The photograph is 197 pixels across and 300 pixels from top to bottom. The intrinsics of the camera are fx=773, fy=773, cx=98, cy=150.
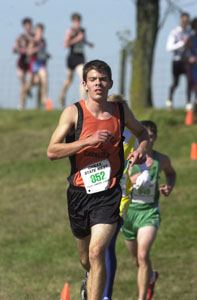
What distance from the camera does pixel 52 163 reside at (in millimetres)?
16109

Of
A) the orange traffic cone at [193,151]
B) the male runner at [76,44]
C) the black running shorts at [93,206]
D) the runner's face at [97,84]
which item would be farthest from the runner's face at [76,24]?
the black running shorts at [93,206]

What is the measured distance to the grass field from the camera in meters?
9.78

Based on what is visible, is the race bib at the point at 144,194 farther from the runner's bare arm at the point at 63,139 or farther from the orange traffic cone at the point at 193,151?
the orange traffic cone at the point at 193,151

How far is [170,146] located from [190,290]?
276 inches

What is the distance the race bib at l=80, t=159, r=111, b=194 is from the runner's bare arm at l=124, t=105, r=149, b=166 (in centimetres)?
23

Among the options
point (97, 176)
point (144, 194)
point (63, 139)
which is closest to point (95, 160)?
point (97, 176)

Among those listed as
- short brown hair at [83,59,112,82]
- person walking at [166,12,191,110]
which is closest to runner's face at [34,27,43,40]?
person walking at [166,12,191,110]

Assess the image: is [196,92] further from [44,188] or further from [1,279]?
[1,279]

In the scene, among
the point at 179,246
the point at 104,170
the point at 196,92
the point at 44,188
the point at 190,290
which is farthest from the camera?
the point at 196,92

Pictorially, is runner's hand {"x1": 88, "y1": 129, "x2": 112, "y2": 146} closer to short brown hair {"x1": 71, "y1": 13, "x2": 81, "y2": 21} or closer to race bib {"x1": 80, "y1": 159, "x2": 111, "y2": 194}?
race bib {"x1": 80, "y1": 159, "x2": 111, "y2": 194}

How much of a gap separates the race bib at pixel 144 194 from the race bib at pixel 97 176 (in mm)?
1800

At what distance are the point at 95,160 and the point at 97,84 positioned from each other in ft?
2.16

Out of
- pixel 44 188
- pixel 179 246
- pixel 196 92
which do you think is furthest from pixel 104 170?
pixel 196 92

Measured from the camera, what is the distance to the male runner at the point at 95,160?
663 centimetres
